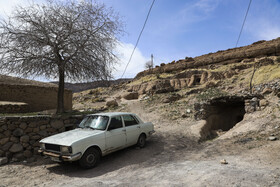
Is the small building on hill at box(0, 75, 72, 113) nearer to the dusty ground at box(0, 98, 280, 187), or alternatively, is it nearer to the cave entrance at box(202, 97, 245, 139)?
the dusty ground at box(0, 98, 280, 187)

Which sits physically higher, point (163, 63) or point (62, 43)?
point (163, 63)

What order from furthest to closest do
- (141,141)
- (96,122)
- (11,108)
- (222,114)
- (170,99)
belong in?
(170,99)
(222,114)
(11,108)
(141,141)
(96,122)

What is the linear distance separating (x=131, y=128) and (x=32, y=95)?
39.4ft

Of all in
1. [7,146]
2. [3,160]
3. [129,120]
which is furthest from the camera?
[129,120]

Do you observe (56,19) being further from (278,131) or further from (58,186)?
(278,131)

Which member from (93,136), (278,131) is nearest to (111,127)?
(93,136)

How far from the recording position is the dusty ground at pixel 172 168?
3.92 metres

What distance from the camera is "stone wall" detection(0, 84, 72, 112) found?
14375mm

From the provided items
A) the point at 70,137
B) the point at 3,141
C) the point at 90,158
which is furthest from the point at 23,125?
the point at 90,158

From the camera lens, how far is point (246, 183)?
11.5 feet

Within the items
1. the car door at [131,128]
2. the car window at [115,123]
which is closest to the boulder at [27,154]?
the car window at [115,123]

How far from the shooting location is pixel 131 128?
671 centimetres

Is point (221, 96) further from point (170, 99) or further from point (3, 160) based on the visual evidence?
point (3, 160)

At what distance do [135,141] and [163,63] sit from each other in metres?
50.5
